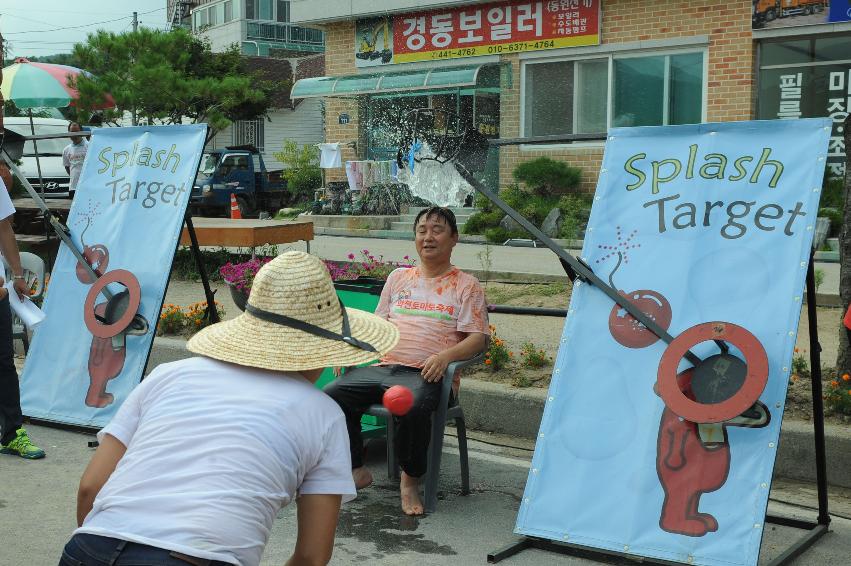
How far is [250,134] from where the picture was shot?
38500mm

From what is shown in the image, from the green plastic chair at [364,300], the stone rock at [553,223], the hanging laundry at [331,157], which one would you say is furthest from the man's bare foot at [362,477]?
the hanging laundry at [331,157]

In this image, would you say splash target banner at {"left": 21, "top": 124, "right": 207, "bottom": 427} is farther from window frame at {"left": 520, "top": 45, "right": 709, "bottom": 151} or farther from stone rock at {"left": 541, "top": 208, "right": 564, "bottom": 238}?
window frame at {"left": 520, "top": 45, "right": 709, "bottom": 151}

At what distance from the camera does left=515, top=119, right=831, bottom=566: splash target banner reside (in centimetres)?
410

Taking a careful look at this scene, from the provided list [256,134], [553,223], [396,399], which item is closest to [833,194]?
[553,223]

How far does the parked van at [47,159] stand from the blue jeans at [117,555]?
1800 cm

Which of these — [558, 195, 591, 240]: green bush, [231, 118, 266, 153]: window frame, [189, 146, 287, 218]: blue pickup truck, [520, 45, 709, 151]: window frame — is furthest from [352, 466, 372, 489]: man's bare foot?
[231, 118, 266, 153]: window frame

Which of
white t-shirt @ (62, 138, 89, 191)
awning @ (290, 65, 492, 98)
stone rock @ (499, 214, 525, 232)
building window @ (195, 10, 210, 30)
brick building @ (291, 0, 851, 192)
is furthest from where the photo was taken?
building window @ (195, 10, 210, 30)

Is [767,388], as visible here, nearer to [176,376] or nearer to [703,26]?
[176,376]

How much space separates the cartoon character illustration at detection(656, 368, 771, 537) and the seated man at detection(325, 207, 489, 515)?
124cm

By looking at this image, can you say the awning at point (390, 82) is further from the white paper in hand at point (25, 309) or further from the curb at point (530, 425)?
the white paper in hand at point (25, 309)

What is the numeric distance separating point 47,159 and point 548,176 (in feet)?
35.0

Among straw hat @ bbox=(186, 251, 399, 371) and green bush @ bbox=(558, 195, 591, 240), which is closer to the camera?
straw hat @ bbox=(186, 251, 399, 371)

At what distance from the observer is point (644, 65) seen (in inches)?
714

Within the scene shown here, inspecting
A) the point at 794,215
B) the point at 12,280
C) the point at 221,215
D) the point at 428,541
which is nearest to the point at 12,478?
the point at 12,280
